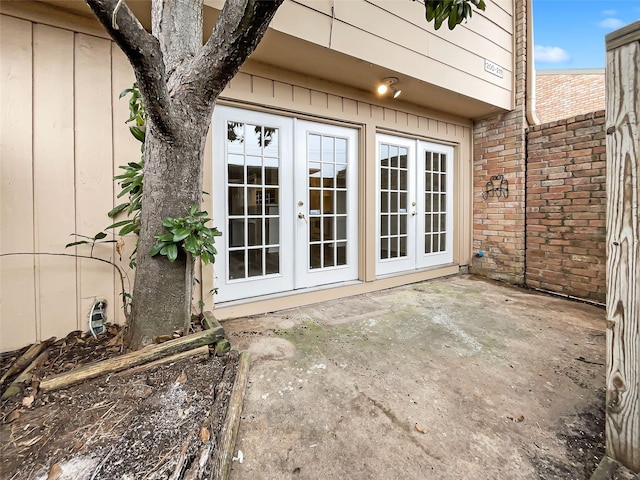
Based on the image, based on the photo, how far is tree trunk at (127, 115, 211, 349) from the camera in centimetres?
157

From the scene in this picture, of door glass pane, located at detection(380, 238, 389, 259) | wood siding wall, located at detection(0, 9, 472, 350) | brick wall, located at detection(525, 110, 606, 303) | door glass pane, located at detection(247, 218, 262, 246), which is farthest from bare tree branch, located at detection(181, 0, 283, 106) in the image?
brick wall, located at detection(525, 110, 606, 303)

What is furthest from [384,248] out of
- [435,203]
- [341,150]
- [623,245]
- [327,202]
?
[623,245]

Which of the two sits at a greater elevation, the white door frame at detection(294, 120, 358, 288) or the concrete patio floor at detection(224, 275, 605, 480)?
the white door frame at detection(294, 120, 358, 288)

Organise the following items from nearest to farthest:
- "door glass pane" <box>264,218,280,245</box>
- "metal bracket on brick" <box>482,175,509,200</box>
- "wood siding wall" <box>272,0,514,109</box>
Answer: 1. "wood siding wall" <box>272,0,514,109</box>
2. "door glass pane" <box>264,218,280,245</box>
3. "metal bracket on brick" <box>482,175,509,200</box>

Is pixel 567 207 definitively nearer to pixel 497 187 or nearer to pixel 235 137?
pixel 497 187

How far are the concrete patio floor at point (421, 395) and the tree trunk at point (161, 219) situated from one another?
594mm

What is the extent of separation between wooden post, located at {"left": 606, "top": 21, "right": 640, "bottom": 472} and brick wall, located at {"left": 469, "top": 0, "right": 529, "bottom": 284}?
2868 millimetres

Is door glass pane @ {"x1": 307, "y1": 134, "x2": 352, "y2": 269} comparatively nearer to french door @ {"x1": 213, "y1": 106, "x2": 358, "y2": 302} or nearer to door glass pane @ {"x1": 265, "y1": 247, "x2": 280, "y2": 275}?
french door @ {"x1": 213, "y1": 106, "x2": 358, "y2": 302}

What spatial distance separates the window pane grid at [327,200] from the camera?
297 centimetres

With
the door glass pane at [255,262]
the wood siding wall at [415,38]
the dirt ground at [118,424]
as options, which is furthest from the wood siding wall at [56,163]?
the wood siding wall at [415,38]

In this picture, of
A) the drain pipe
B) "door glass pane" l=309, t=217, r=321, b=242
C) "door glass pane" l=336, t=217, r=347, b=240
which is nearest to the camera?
"door glass pane" l=309, t=217, r=321, b=242

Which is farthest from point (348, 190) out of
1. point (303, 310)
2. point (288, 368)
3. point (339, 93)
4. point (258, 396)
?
point (258, 396)

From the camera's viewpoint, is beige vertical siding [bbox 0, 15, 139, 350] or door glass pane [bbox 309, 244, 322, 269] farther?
door glass pane [bbox 309, 244, 322, 269]

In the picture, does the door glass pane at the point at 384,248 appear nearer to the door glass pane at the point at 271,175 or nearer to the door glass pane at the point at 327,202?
the door glass pane at the point at 327,202
